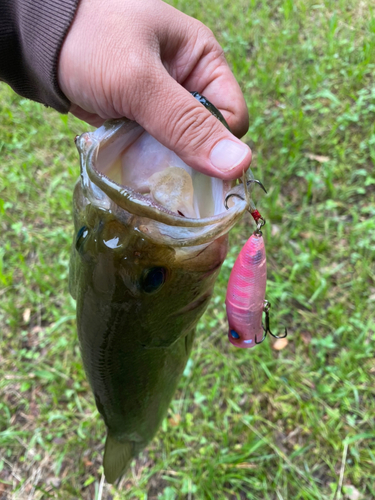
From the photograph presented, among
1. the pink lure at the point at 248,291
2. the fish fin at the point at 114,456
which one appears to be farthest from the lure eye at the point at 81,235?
the fish fin at the point at 114,456

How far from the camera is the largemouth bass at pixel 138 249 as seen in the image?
1157 mm

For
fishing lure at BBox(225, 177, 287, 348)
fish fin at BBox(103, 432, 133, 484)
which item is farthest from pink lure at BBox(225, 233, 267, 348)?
fish fin at BBox(103, 432, 133, 484)

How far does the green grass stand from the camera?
2.54 meters

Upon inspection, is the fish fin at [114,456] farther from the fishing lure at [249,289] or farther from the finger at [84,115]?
the finger at [84,115]

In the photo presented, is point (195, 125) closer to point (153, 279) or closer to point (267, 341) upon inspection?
point (153, 279)

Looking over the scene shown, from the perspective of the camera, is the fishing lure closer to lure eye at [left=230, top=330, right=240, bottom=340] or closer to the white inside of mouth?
lure eye at [left=230, top=330, right=240, bottom=340]

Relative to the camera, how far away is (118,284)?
1267mm

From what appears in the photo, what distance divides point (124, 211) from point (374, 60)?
372 centimetres

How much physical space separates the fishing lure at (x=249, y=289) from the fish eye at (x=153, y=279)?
0.27 metres

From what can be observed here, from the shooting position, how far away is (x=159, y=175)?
1.35 m

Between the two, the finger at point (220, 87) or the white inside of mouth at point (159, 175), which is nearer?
the white inside of mouth at point (159, 175)

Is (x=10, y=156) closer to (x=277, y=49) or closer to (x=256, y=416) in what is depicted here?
(x=277, y=49)

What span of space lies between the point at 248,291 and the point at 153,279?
13.3 inches

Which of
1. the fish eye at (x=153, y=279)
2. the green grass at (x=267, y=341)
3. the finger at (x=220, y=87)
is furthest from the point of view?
the green grass at (x=267, y=341)
